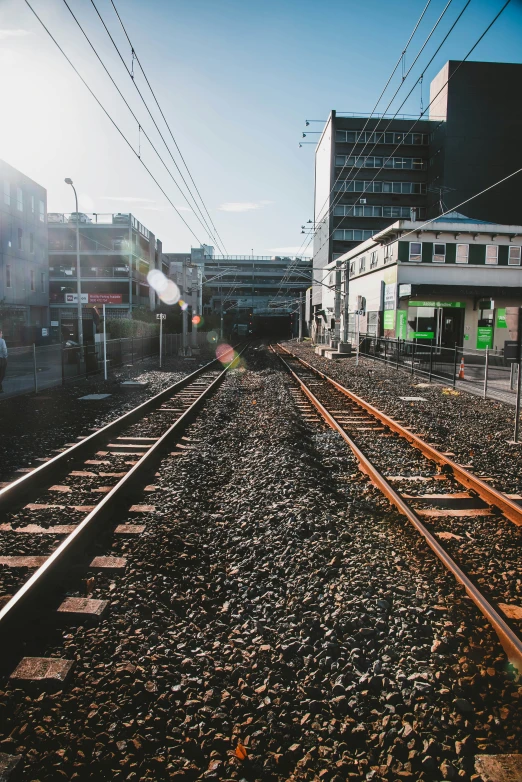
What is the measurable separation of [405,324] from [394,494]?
31.7 meters

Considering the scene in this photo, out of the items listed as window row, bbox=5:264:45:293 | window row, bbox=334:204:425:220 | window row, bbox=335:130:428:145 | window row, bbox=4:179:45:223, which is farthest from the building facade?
window row, bbox=335:130:428:145

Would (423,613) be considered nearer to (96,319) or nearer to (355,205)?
(96,319)

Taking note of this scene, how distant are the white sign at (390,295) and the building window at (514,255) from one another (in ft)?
29.2

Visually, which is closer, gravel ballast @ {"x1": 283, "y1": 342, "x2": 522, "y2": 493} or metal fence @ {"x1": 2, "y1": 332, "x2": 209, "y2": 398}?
gravel ballast @ {"x1": 283, "y1": 342, "x2": 522, "y2": 493}

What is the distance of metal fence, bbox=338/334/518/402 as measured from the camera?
18.0m

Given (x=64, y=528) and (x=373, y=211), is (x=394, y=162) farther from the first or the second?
(x=64, y=528)

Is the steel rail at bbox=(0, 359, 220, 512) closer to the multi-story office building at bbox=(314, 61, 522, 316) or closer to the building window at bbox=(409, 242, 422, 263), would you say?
the building window at bbox=(409, 242, 422, 263)

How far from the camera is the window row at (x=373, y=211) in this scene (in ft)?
259

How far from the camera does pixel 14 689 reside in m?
3.27

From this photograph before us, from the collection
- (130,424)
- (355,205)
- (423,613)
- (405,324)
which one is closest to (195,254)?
(355,205)

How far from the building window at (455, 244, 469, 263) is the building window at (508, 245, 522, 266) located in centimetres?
327

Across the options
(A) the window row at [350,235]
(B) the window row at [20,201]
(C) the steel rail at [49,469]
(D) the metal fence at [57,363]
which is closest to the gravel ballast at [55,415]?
(C) the steel rail at [49,469]

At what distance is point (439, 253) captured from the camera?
1558 inches

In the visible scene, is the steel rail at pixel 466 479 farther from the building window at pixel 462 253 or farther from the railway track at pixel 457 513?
the building window at pixel 462 253
